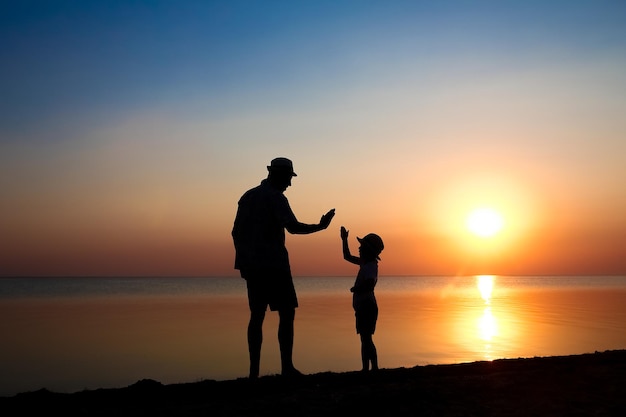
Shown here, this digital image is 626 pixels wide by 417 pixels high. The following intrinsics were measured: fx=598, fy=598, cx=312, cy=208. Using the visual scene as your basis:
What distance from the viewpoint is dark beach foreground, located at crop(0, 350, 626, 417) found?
500 centimetres

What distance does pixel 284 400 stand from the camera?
5.30 m

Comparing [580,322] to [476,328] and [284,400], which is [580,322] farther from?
[284,400]

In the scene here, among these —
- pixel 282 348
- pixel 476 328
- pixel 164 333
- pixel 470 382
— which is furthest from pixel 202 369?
pixel 476 328

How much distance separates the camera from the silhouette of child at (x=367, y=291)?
8.50 metres

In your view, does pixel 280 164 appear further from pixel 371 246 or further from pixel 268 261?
pixel 371 246

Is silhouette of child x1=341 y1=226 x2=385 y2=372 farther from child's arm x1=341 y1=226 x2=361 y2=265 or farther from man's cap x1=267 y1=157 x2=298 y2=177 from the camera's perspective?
man's cap x1=267 y1=157 x2=298 y2=177

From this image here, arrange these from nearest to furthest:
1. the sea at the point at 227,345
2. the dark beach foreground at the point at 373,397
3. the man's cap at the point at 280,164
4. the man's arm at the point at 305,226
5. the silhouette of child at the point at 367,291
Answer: the dark beach foreground at the point at 373,397, the man's arm at the point at 305,226, the man's cap at the point at 280,164, the silhouette of child at the point at 367,291, the sea at the point at 227,345

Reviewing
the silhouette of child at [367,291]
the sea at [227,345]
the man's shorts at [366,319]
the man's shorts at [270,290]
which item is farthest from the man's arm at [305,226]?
the sea at [227,345]

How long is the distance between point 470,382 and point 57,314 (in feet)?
118

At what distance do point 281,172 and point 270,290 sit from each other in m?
1.38

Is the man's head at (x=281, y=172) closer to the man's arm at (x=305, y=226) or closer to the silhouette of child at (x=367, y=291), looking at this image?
the man's arm at (x=305, y=226)

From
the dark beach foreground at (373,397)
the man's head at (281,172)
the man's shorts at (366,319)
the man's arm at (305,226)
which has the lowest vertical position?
Answer: the dark beach foreground at (373,397)

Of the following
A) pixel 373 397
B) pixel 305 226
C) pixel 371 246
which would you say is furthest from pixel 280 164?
pixel 373 397

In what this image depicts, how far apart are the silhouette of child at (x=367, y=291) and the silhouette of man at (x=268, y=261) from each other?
6.05ft
